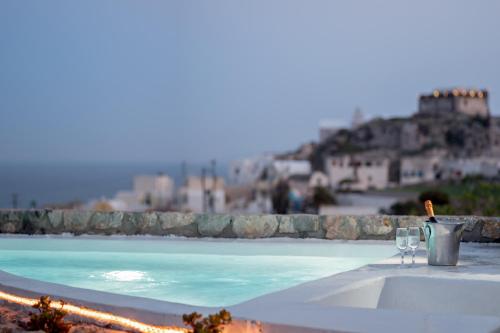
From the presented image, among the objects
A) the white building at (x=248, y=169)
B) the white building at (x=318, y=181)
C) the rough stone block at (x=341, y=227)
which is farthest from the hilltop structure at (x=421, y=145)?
the rough stone block at (x=341, y=227)

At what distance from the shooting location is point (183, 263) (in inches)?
229

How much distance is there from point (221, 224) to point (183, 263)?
925 mm

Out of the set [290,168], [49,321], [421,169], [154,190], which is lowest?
[49,321]

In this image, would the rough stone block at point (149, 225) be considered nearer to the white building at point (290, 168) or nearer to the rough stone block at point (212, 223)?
the rough stone block at point (212, 223)

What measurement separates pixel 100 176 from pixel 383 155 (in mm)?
30568

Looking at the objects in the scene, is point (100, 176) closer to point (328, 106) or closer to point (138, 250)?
point (328, 106)

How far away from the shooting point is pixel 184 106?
2574 inches

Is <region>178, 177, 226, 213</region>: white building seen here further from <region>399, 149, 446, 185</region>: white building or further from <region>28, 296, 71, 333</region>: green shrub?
<region>28, 296, 71, 333</region>: green shrub

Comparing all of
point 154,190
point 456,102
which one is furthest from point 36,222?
point 456,102

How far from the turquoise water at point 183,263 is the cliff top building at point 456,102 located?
86.7 meters

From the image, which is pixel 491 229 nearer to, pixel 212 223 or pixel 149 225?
pixel 212 223

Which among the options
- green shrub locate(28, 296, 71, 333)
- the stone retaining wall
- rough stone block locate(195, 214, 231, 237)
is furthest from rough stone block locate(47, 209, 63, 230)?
green shrub locate(28, 296, 71, 333)

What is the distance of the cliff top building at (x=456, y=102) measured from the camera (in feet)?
298

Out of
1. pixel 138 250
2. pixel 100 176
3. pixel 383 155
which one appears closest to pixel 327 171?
pixel 383 155
